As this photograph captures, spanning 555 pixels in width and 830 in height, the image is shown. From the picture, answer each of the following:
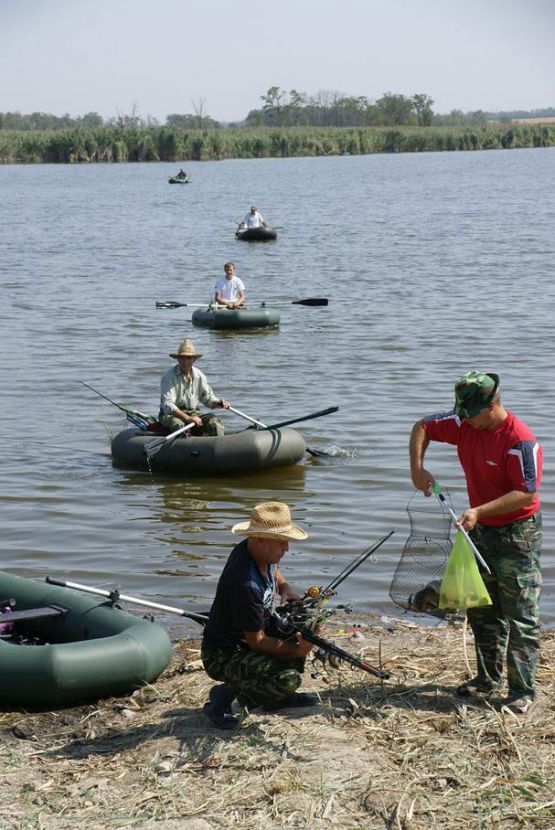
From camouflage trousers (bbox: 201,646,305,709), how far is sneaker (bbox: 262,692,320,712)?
0.08 meters

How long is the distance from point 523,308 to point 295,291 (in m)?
5.20

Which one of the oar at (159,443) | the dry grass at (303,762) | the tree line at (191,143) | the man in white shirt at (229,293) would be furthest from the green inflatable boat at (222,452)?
the tree line at (191,143)

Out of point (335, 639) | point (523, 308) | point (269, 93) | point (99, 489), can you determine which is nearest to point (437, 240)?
point (523, 308)

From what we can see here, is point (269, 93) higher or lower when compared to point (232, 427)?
higher

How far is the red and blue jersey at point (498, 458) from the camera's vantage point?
5578 mm

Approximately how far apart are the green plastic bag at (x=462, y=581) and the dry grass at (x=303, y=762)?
0.52 metres

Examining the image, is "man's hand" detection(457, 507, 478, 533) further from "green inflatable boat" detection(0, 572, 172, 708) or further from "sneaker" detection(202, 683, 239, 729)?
"green inflatable boat" detection(0, 572, 172, 708)

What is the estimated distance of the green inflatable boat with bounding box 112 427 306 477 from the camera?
1171 centimetres

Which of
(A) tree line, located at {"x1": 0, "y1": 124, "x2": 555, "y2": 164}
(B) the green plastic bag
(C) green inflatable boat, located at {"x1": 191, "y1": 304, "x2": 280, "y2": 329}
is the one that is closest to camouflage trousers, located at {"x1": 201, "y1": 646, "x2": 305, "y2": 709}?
(B) the green plastic bag

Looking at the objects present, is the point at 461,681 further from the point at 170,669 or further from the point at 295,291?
the point at 295,291

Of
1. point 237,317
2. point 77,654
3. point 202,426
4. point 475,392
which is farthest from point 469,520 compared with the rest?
point 237,317

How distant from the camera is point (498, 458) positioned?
18.5ft

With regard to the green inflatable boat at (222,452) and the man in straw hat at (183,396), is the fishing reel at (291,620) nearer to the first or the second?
the green inflatable boat at (222,452)

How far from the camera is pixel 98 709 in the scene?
6289mm
